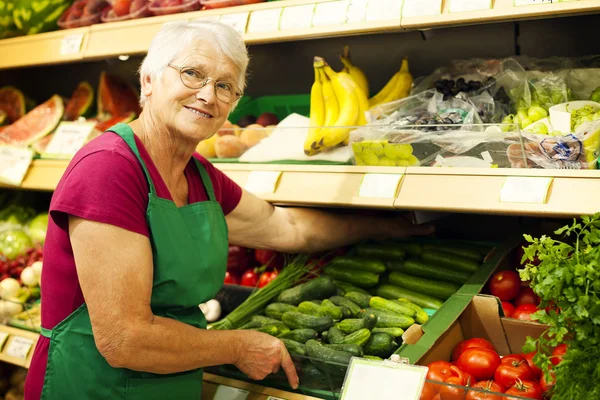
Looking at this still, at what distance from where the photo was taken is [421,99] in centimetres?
230

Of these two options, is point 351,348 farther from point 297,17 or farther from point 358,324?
point 297,17

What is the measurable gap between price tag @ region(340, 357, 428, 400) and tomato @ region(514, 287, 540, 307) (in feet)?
2.62

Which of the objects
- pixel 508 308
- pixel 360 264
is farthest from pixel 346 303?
pixel 508 308

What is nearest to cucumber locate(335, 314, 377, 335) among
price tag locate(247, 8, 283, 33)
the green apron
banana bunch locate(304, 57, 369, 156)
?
the green apron

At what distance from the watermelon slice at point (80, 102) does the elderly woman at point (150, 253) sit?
5.75 ft

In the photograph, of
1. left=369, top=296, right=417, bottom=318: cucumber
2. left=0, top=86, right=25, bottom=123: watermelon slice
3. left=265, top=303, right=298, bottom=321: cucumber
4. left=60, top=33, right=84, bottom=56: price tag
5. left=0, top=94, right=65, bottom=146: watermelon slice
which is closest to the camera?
left=369, top=296, right=417, bottom=318: cucumber

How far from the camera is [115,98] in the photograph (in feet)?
11.1

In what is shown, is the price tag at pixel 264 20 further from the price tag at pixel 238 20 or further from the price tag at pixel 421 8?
the price tag at pixel 421 8

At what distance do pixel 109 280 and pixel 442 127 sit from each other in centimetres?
108

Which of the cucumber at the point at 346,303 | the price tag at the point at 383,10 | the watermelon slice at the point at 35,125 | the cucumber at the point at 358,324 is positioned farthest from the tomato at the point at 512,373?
the watermelon slice at the point at 35,125

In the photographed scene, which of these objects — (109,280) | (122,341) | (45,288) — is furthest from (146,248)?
(45,288)

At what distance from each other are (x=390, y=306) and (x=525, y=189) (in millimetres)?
581

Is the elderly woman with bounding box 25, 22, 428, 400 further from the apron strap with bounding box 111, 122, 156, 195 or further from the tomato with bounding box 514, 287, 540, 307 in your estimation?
the tomato with bounding box 514, 287, 540, 307

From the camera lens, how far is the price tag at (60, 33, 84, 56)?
286 cm
